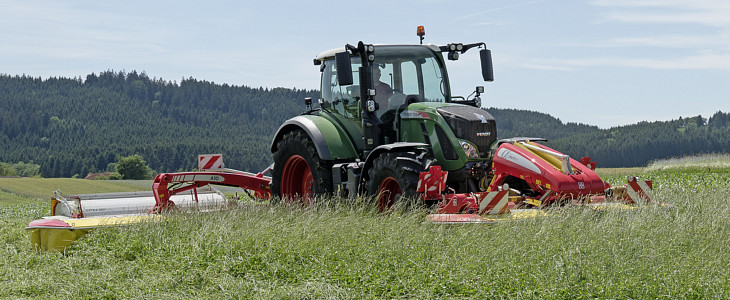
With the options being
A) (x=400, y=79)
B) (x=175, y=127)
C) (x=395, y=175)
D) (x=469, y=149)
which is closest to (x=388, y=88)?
(x=400, y=79)

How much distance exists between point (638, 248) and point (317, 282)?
3.00 m

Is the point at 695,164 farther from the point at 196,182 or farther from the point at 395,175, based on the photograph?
the point at 395,175

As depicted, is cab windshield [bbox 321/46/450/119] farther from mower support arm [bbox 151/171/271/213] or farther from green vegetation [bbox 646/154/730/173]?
green vegetation [bbox 646/154/730/173]

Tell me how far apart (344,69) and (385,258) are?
305 centimetres

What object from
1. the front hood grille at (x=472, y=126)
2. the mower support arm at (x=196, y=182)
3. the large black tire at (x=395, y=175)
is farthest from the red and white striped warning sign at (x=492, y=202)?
the mower support arm at (x=196, y=182)

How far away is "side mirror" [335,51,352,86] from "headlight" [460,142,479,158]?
159 centimetres

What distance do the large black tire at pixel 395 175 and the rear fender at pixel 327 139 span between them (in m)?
0.98

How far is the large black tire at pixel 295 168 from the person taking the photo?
394 inches

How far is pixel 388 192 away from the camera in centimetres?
852

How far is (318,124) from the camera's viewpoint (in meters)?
10.1

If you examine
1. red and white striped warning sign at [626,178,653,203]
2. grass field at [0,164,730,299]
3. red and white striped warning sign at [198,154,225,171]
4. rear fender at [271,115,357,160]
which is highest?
rear fender at [271,115,357,160]

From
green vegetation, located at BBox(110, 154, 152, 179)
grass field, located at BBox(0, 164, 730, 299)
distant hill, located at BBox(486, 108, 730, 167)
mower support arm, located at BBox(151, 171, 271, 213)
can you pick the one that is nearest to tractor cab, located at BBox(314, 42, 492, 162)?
grass field, located at BBox(0, 164, 730, 299)

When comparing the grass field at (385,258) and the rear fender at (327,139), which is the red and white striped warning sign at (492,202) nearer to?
the grass field at (385,258)

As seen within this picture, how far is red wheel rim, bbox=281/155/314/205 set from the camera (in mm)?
10758
